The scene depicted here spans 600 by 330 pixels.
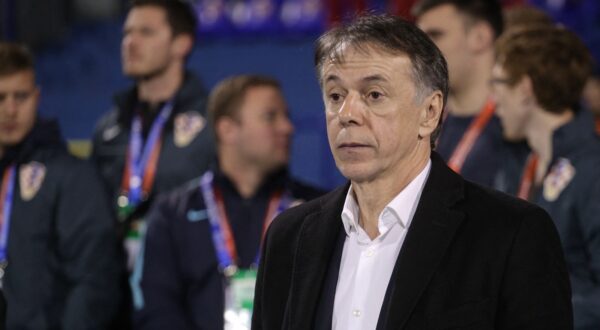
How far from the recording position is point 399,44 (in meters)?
2.14

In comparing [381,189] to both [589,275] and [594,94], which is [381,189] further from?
[594,94]

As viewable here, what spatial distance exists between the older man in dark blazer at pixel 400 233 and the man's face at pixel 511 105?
5.05ft

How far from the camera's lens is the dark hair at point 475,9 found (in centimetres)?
475

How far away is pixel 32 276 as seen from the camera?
14.1 ft

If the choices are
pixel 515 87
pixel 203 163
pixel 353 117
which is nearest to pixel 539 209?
pixel 353 117

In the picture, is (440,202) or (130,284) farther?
(130,284)

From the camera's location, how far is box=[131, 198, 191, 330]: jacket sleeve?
13.8 feet

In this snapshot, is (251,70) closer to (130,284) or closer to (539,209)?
(130,284)

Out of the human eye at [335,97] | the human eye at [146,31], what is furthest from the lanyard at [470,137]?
the human eye at [335,97]

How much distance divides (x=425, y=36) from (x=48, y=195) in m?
2.55

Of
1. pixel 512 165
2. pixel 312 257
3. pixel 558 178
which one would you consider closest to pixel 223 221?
pixel 512 165

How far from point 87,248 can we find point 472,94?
1.62m

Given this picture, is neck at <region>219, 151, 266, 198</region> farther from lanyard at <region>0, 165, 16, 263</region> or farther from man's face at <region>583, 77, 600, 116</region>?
man's face at <region>583, 77, 600, 116</region>

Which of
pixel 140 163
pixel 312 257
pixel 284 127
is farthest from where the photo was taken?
pixel 140 163
